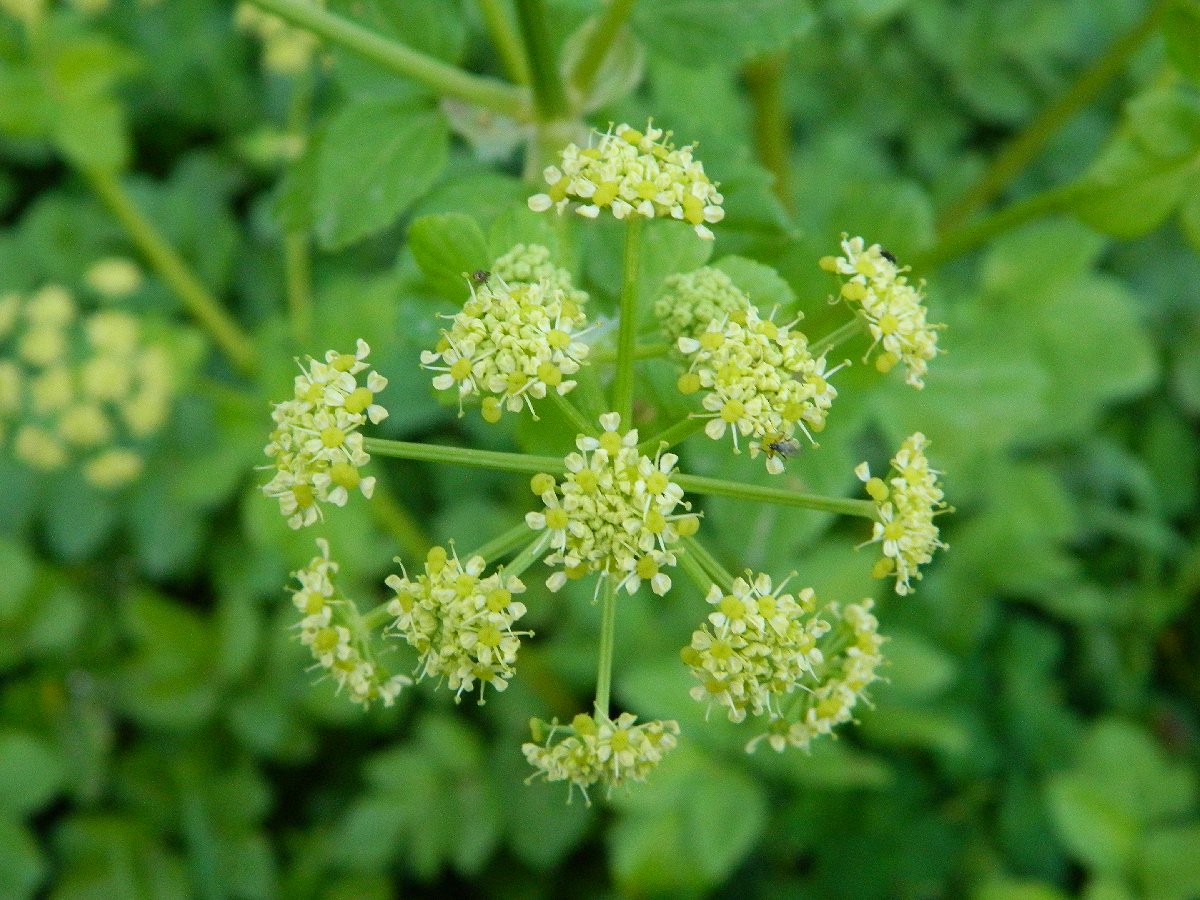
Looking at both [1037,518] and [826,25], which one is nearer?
[1037,518]

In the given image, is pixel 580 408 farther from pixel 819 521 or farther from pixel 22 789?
pixel 22 789

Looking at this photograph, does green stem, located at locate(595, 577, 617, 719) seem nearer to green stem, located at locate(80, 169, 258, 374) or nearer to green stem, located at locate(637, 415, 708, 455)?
green stem, located at locate(637, 415, 708, 455)

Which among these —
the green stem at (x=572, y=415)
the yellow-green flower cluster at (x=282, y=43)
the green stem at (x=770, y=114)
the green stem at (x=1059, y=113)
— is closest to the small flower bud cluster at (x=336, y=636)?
the green stem at (x=572, y=415)

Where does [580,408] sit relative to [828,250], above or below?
below

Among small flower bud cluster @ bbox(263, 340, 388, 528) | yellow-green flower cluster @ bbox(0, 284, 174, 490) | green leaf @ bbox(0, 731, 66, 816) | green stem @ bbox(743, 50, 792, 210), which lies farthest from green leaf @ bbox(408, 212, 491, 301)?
green leaf @ bbox(0, 731, 66, 816)

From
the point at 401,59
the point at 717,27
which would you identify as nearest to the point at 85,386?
the point at 401,59

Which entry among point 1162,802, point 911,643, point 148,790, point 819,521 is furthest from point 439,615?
point 1162,802
